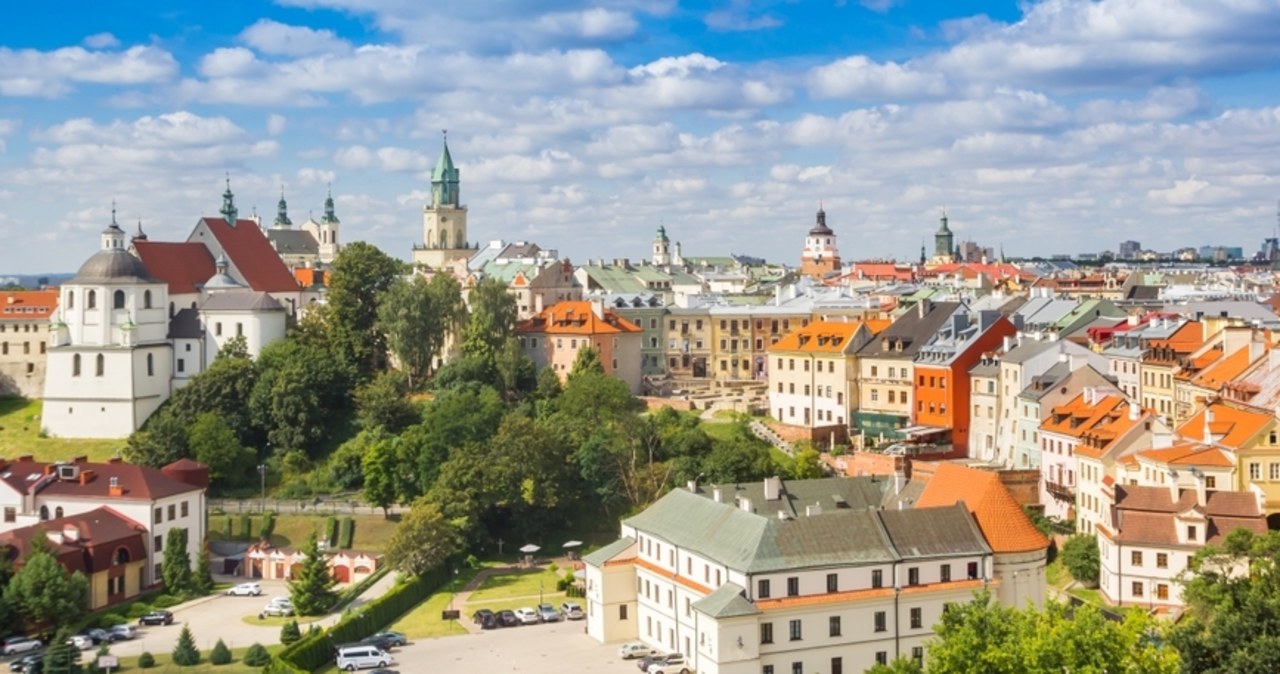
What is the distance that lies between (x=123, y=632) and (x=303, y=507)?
19110 mm

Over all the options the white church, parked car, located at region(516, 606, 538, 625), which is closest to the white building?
the white church

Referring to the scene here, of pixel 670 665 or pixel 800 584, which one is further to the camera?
pixel 670 665

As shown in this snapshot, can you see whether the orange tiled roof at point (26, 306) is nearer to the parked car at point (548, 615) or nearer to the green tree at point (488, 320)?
the green tree at point (488, 320)

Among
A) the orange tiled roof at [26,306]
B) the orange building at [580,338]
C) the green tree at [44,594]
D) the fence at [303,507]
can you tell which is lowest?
the green tree at [44,594]

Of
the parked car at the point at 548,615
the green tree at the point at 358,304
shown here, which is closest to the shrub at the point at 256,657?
the parked car at the point at 548,615

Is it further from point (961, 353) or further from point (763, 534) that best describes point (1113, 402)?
point (763, 534)

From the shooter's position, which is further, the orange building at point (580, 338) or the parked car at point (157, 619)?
the orange building at point (580, 338)

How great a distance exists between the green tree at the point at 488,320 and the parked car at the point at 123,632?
32.9m

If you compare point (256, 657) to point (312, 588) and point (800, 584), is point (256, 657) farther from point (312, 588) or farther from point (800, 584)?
point (800, 584)

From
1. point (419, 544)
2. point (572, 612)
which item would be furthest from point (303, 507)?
point (572, 612)

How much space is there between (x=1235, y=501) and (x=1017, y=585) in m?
9.44

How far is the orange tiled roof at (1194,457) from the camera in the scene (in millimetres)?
60250

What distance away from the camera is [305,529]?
78.2 meters

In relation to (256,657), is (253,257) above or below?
above
